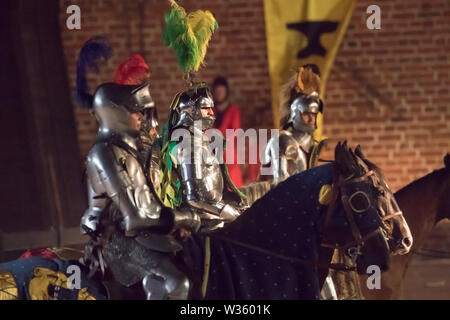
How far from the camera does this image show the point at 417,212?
607cm

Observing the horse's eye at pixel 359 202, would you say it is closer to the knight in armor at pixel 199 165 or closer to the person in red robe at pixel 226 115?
the knight in armor at pixel 199 165

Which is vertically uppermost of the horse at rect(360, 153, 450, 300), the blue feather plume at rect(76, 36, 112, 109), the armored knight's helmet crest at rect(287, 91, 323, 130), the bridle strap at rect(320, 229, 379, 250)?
the blue feather plume at rect(76, 36, 112, 109)

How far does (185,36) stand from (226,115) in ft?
11.1

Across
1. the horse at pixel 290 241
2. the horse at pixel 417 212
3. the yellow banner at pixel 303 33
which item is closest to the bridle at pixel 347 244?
the horse at pixel 290 241

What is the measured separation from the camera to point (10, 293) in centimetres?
453

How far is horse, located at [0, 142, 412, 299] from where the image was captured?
448 centimetres

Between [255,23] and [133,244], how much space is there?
491cm

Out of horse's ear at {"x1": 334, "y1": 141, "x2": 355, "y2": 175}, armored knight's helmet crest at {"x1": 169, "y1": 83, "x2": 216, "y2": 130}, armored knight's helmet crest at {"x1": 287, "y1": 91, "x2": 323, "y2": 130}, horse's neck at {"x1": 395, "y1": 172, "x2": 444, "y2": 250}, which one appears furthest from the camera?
armored knight's helmet crest at {"x1": 287, "y1": 91, "x2": 323, "y2": 130}

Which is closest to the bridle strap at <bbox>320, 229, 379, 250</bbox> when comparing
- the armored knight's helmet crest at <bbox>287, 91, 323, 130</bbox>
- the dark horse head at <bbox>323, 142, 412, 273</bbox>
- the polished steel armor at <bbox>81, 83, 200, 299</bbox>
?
the dark horse head at <bbox>323, 142, 412, 273</bbox>

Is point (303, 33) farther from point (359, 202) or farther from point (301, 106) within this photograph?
point (359, 202)

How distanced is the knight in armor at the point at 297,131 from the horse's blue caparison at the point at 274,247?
8.65ft

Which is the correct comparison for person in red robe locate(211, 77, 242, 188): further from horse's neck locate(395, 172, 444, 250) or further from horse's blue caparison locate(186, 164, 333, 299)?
horse's blue caparison locate(186, 164, 333, 299)

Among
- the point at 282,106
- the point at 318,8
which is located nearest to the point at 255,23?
the point at 318,8
